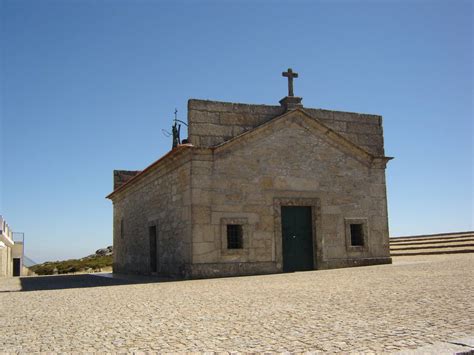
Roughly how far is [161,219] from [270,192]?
4.18 m

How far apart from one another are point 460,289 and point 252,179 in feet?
25.1

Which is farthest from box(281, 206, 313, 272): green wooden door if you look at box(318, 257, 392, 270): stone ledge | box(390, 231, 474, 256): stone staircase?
box(390, 231, 474, 256): stone staircase

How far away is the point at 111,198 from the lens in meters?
25.0

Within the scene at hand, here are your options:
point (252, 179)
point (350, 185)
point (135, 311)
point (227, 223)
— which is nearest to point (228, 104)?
point (252, 179)

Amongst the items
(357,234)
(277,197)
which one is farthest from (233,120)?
(357,234)

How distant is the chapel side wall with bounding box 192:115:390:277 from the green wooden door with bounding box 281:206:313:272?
0.28 metres

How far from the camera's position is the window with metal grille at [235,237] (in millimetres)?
14094

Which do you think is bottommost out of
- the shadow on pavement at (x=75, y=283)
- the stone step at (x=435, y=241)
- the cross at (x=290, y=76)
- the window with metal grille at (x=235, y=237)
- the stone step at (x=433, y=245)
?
the shadow on pavement at (x=75, y=283)

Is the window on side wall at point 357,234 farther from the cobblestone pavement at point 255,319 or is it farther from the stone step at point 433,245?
the cobblestone pavement at point 255,319

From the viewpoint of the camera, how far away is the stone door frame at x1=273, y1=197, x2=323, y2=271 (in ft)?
47.5

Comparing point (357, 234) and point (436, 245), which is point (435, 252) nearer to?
point (436, 245)

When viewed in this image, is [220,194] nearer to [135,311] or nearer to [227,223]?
[227,223]

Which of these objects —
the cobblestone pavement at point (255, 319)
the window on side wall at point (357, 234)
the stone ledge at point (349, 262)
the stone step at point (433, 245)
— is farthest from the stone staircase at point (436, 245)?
the cobblestone pavement at point (255, 319)

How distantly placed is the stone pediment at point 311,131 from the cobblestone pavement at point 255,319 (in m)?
6.10
